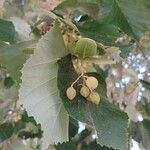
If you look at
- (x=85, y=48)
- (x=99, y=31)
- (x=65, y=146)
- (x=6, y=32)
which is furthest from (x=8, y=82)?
(x=85, y=48)

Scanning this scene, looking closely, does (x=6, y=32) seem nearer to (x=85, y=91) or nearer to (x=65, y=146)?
(x=85, y=91)

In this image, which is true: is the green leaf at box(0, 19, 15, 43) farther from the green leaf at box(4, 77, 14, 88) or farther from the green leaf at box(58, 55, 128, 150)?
the green leaf at box(4, 77, 14, 88)

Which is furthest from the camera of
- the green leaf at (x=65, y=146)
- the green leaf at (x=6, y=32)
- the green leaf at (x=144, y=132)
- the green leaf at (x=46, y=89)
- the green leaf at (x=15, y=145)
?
the green leaf at (x=144, y=132)

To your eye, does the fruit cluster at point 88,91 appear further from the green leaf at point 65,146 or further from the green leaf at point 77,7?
the green leaf at point 65,146

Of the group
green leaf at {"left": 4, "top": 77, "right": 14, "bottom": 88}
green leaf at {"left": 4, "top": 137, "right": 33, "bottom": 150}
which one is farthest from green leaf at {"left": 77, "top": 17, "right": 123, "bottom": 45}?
green leaf at {"left": 4, "top": 77, "right": 14, "bottom": 88}

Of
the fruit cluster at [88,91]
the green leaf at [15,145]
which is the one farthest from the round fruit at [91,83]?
the green leaf at [15,145]

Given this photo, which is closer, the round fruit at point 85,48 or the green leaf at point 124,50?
the round fruit at point 85,48
